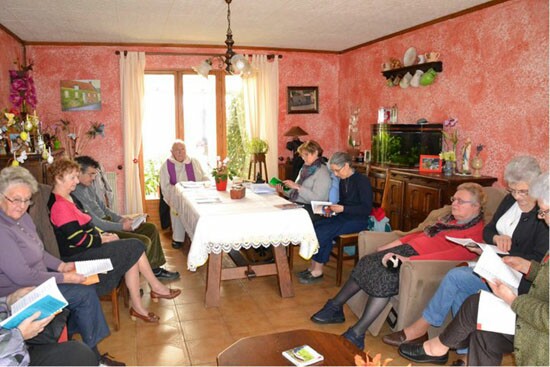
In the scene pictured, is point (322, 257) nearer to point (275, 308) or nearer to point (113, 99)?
point (275, 308)

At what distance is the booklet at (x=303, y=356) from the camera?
1.85 meters

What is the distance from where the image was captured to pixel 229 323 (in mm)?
3121

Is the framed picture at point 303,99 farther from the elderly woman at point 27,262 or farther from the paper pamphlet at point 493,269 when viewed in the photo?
the paper pamphlet at point 493,269

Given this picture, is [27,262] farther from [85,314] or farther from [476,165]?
[476,165]

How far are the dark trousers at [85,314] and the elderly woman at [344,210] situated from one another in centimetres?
186

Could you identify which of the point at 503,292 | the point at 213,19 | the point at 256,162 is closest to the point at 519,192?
the point at 503,292

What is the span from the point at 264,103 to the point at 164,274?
336 cm

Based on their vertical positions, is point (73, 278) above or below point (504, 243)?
below

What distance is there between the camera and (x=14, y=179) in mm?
2227

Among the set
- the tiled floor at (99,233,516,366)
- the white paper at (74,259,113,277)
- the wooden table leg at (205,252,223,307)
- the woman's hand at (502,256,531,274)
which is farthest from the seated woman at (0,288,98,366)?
the woman's hand at (502,256,531,274)

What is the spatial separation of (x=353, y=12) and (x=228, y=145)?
2959 mm

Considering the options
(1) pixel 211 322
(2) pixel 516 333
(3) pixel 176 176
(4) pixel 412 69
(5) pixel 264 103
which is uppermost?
(4) pixel 412 69

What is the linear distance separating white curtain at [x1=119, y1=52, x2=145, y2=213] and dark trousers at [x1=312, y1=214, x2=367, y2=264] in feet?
11.0

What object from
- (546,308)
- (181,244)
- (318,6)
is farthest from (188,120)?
(546,308)
